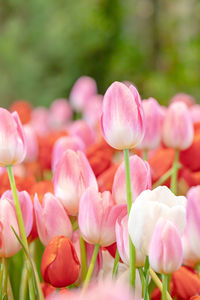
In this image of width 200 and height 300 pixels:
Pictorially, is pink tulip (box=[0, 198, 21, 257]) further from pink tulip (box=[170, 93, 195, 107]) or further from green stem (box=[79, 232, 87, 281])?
pink tulip (box=[170, 93, 195, 107])

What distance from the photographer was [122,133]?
1.19ft

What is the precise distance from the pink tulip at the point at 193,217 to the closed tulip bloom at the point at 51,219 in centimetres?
8

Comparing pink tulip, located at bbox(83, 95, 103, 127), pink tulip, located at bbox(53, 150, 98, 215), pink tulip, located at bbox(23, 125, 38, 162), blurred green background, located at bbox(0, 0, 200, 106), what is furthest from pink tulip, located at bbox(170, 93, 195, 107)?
blurred green background, located at bbox(0, 0, 200, 106)

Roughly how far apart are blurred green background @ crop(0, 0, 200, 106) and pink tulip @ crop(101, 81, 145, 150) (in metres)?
2.59

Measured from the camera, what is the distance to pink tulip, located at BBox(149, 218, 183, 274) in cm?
31

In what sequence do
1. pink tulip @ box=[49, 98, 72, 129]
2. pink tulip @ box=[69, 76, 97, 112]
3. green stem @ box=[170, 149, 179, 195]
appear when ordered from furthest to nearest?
pink tulip @ box=[49, 98, 72, 129] < pink tulip @ box=[69, 76, 97, 112] < green stem @ box=[170, 149, 179, 195]

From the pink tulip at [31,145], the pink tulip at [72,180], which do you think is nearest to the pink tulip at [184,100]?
the pink tulip at [31,145]

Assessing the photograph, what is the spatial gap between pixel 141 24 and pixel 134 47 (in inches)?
34.6

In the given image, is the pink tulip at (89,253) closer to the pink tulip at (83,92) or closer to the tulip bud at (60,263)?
the tulip bud at (60,263)

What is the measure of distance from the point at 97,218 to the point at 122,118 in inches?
2.5

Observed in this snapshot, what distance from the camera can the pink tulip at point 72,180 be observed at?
0.40 m

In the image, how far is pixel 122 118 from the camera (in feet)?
1.19

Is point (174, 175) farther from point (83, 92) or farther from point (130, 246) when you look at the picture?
point (83, 92)

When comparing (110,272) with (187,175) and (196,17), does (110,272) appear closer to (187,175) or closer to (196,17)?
(187,175)
